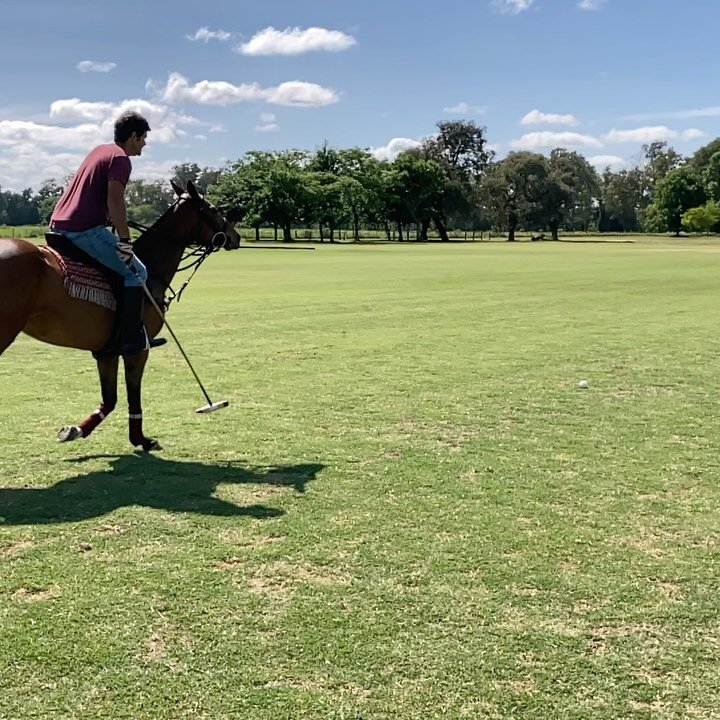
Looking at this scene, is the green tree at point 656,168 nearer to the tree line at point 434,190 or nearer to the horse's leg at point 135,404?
the tree line at point 434,190

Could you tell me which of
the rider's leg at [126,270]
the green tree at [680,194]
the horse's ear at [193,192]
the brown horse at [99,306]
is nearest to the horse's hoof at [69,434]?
the brown horse at [99,306]

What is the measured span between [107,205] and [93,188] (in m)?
0.20

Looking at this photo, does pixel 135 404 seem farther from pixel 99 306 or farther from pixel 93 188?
pixel 93 188

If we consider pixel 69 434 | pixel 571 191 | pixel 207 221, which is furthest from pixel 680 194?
pixel 69 434

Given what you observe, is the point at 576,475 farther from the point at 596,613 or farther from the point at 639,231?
the point at 639,231

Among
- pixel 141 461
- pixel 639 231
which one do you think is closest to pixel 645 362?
pixel 141 461

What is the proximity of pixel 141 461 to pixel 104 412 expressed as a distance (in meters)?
0.80

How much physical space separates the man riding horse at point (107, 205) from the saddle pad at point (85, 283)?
0.14 m

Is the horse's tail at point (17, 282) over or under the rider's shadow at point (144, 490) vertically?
over

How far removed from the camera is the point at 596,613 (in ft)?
15.3

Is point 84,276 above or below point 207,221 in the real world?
below

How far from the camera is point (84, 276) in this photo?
23.9ft

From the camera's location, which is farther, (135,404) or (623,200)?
(623,200)

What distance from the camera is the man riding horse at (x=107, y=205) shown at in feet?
23.5
